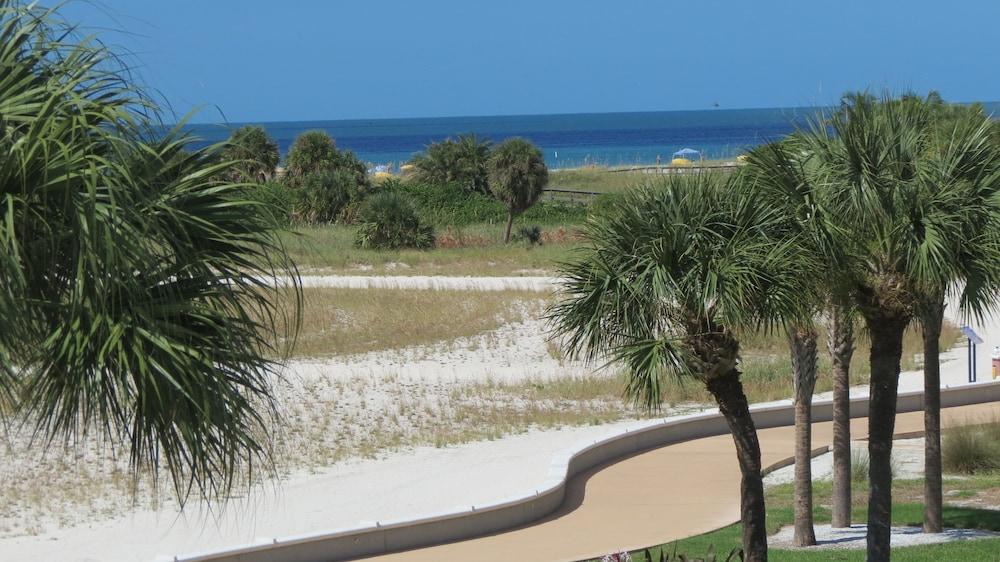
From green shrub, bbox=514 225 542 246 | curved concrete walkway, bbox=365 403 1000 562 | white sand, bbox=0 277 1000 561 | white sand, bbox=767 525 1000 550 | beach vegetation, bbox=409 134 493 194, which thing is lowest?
white sand, bbox=767 525 1000 550

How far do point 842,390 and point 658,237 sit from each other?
4737 mm

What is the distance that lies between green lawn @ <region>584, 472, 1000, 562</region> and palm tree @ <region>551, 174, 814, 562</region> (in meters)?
1.64

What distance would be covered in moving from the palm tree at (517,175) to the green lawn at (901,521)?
28.0 metres

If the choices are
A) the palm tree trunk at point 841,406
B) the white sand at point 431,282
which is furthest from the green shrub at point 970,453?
the white sand at point 431,282

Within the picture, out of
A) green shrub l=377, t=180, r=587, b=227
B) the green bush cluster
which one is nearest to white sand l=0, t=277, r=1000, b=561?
the green bush cluster

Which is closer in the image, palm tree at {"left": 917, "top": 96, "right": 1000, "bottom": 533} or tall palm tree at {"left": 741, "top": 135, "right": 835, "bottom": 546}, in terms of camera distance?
palm tree at {"left": 917, "top": 96, "right": 1000, "bottom": 533}

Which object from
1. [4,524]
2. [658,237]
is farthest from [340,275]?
[658,237]

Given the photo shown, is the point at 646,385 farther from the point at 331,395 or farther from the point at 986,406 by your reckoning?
the point at 986,406

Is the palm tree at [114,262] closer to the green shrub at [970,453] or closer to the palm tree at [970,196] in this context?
the palm tree at [970,196]

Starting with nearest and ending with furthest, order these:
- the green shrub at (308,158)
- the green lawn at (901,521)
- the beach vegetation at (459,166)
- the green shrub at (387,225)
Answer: the green lawn at (901,521) → the green shrub at (387,225) → the green shrub at (308,158) → the beach vegetation at (459,166)

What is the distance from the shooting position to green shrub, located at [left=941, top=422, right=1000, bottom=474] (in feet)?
58.7

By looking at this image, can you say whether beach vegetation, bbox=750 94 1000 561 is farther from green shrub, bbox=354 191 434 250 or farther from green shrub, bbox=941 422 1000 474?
green shrub, bbox=354 191 434 250

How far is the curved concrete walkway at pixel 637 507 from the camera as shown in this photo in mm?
12898

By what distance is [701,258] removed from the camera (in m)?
10.0
